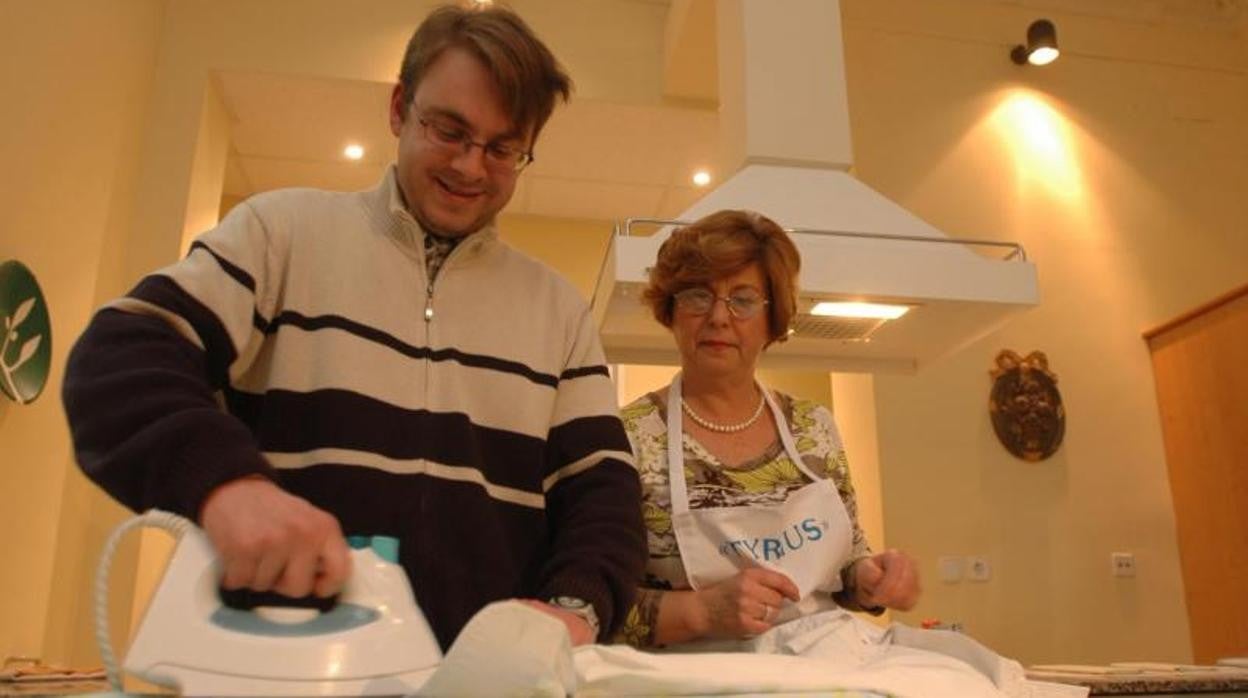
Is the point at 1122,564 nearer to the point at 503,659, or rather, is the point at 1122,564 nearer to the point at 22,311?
the point at 503,659

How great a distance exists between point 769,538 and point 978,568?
5.78 ft

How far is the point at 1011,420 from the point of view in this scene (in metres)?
2.76

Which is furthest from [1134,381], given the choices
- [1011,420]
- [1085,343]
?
[1011,420]

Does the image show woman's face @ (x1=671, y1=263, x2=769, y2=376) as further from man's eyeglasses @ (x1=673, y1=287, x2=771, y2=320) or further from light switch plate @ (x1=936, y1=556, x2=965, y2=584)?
light switch plate @ (x1=936, y1=556, x2=965, y2=584)

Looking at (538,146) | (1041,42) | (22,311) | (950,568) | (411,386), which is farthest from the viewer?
(538,146)

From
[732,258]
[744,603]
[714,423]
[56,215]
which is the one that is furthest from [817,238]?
[56,215]

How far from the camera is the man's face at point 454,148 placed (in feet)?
2.72

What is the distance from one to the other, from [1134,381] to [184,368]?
297cm

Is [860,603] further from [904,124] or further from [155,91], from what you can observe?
[155,91]

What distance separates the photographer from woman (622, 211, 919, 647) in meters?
1.06

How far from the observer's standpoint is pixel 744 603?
1014 millimetres

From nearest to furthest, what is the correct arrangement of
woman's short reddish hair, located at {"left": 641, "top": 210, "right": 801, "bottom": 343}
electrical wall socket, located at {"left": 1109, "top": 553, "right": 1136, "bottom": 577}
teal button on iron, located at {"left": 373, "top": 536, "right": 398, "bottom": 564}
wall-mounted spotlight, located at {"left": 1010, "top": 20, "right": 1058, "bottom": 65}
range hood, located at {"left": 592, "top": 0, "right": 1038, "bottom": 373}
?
1. teal button on iron, located at {"left": 373, "top": 536, "right": 398, "bottom": 564}
2. woman's short reddish hair, located at {"left": 641, "top": 210, "right": 801, "bottom": 343}
3. range hood, located at {"left": 592, "top": 0, "right": 1038, "bottom": 373}
4. electrical wall socket, located at {"left": 1109, "top": 553, "right": 1136, "bottom": 577}
5. wall-mounted spotlight, located at {"left": 1010, "top": 20, "right": 1058, "bottom": 65}

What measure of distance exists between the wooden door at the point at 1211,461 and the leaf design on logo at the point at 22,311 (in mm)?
3119


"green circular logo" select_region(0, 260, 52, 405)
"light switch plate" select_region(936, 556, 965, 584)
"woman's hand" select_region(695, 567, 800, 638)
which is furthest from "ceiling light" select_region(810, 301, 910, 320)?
"green circular logo" select_region(0, 260, 52, 405)
